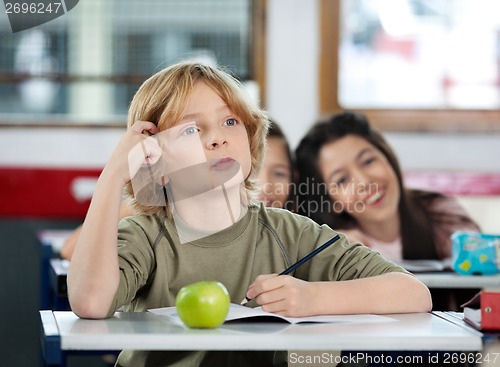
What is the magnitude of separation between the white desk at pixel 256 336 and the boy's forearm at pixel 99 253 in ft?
0.19

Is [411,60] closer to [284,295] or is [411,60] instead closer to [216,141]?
[216,141]

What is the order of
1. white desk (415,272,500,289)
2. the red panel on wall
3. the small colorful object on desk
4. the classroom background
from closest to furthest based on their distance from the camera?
white desk (415,272,500,289) → the small colorful object on desk → the red panel on wall → the classroom background

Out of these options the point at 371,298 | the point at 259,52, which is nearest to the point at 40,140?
the point at 259,52

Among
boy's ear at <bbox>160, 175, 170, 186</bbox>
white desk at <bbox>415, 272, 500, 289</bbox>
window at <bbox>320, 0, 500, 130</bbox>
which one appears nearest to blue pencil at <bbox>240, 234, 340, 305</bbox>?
boy's ear at <bbox>160, 175, 170, 186</bbox>

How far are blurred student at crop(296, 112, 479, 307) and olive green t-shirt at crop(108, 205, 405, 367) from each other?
110 centimetres

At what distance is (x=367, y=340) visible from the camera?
1.14 metres

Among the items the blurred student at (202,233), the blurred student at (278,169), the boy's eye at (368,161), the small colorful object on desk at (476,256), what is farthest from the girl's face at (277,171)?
the blurred student at (202,233)

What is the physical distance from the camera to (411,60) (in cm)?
409

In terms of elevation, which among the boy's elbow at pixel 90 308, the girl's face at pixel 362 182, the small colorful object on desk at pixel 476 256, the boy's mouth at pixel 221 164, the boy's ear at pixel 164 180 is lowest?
the small colorful object on desk at pixel 476 256

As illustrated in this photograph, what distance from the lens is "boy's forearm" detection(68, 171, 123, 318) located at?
51.8 inches

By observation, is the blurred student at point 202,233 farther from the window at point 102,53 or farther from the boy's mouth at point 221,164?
the window at point 102,53

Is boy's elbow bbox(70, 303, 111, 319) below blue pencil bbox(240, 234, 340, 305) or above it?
below

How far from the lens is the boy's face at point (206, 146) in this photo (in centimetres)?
148

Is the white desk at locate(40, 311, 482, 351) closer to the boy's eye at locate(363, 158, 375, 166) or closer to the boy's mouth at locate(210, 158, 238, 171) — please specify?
the boy's mouth at locate(210, 158, 238, 171)
